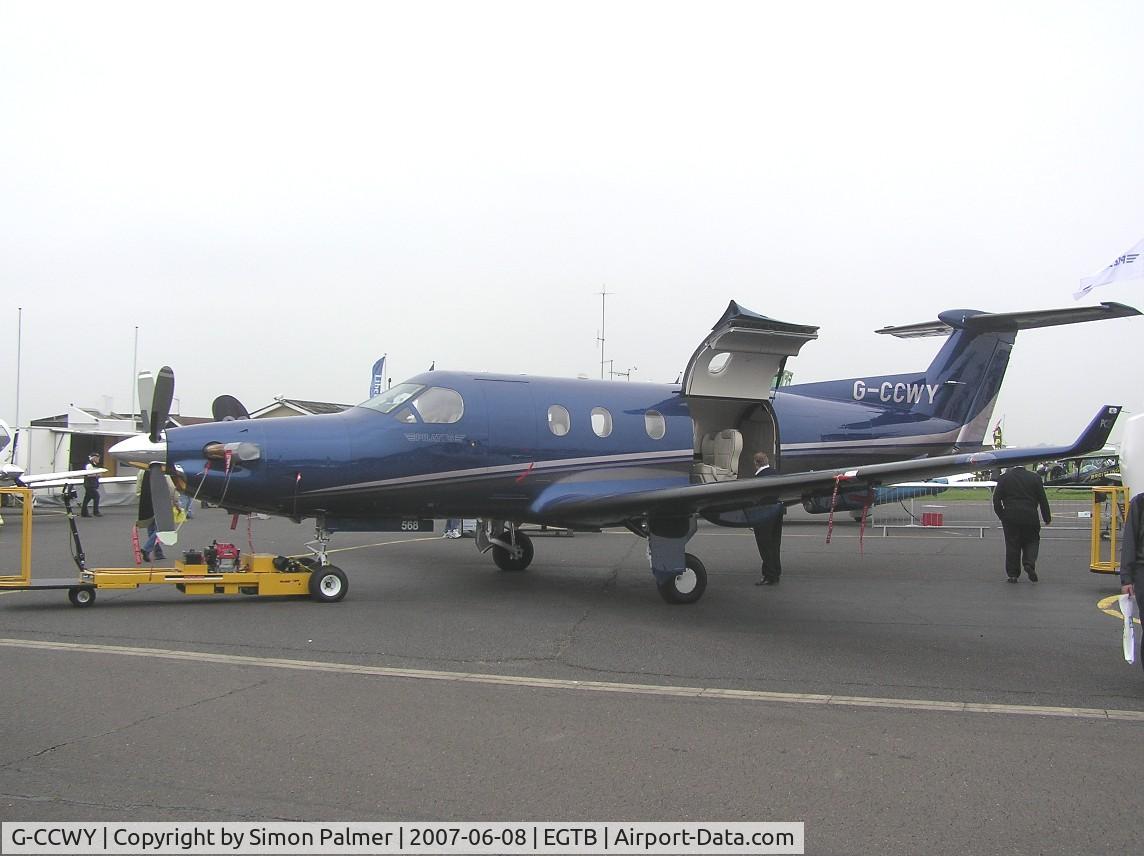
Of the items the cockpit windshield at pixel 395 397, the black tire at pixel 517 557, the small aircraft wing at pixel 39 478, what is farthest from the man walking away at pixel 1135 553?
the small aircraft wing at pixel 39 478

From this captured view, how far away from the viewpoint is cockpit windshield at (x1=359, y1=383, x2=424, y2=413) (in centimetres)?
1112

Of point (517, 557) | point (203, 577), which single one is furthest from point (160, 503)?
point (517, 557)

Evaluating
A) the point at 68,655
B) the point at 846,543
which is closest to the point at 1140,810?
the point at 68,655

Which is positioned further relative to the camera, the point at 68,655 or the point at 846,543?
the point at 846,543

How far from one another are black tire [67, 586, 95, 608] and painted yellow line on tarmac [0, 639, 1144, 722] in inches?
74.8

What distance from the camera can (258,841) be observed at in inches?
151

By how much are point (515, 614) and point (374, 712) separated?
408 centimetres

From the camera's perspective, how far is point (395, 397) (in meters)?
11.3

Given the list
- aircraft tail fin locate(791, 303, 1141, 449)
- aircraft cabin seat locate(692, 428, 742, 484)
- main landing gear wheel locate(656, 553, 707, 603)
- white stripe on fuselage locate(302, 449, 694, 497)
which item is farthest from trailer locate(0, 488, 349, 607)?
aircraft tail fin locate(791, 303, 1141, 449)

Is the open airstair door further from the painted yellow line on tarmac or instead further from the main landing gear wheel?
the painted yellow line on tarmac

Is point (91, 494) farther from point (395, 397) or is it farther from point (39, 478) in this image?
point (395, 397)

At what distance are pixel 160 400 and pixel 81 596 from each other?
228cm

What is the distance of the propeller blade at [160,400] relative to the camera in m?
9.88

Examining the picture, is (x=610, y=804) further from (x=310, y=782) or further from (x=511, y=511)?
(x=511, y=511)
